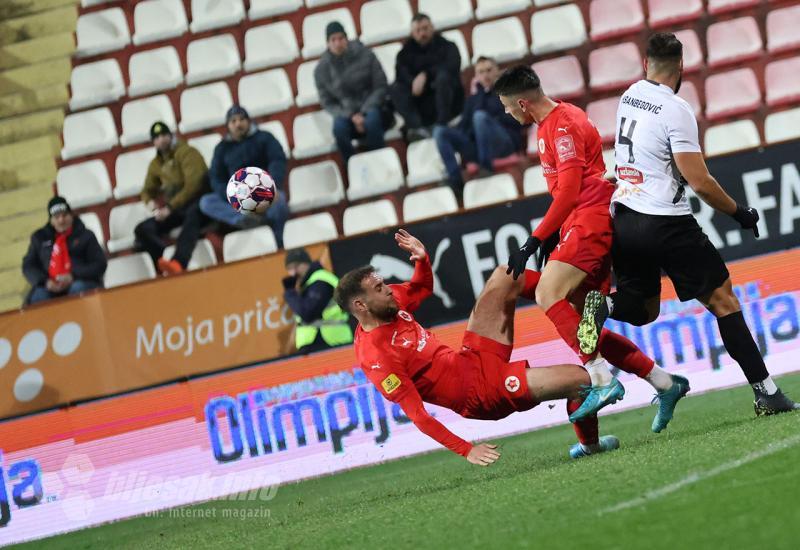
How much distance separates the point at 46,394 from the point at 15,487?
846 millimetres

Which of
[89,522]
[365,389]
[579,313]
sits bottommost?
[89,522]

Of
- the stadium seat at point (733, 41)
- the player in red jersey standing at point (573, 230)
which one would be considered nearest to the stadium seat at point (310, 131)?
the stadium seat at point (733, 41)

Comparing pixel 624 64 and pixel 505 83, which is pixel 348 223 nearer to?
pixel 624 64

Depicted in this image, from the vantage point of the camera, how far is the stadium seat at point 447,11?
552 inches

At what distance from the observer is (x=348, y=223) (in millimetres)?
12500

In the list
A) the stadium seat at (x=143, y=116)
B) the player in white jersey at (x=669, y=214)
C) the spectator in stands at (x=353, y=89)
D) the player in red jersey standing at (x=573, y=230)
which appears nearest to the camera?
the player in white jersey at (x=669, y=214)

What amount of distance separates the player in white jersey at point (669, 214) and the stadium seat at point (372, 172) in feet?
21.4

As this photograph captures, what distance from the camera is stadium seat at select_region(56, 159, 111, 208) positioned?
14133 mm

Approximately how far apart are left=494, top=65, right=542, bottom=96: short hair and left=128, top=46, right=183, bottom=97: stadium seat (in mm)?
8851

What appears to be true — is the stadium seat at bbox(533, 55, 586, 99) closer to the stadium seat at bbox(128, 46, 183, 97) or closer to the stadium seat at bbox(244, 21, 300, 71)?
the stadium seat at bbox(244, 21, 300, 71)

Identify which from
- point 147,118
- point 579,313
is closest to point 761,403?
point 579,313

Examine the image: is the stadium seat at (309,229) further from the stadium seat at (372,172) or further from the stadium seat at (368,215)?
the stadium seat at (372,172)

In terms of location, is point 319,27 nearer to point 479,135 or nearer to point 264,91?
point 264,91

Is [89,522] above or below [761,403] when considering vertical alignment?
below
